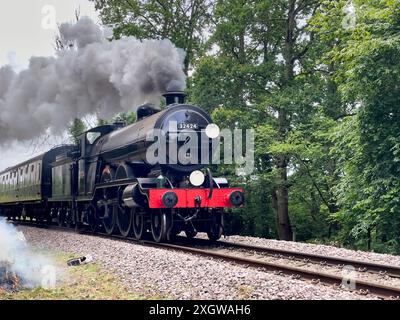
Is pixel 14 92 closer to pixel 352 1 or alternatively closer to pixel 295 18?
pixel 352 1

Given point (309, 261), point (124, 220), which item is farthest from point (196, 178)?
point (309, 261)

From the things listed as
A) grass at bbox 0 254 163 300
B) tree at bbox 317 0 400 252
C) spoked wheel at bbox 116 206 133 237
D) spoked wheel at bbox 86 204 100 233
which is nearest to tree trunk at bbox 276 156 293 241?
tree at bbox 317 0 400 252

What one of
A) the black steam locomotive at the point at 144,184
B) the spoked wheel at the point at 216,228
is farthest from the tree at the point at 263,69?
the spoked wheel at the point at 216,228

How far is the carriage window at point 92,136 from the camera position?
55.0 ft

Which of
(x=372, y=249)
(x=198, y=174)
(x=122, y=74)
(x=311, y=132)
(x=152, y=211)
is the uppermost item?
(x=122, y=74)

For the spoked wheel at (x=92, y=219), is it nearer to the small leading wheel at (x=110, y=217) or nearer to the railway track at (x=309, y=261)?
the small leading wheel at (x=110, y=217)

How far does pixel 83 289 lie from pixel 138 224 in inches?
237

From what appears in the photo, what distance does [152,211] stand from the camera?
12.4m

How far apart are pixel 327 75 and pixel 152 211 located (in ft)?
38.3

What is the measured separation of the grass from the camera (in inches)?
261

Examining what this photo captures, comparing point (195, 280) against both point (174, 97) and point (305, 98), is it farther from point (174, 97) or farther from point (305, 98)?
point (305, 98)

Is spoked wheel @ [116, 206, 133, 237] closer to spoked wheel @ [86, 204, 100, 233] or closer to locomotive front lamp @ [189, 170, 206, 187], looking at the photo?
spoked wheel @ [86, 204, 100, 233]

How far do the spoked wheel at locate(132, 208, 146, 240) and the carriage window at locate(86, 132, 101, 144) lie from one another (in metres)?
4.25
